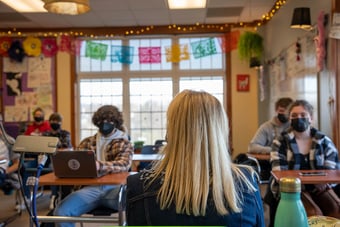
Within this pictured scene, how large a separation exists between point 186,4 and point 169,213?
4.64 m

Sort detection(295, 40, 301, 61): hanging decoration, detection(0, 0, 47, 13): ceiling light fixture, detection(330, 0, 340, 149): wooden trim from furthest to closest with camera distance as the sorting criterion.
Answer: detection(0, 0, 47, 13): ceiling light fixture
detection(295, 40, 301, 61): hanging decoration
detection(330, 0, 340, 149): wooden trim

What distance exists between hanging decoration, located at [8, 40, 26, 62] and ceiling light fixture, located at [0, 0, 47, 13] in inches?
48.0

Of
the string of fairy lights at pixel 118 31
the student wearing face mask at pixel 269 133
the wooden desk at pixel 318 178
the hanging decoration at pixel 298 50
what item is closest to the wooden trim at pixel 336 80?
the student wearing face mask at pixel 269 133

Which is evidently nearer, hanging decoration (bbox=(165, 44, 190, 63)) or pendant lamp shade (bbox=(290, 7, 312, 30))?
pendant lamp shade (bbox=(290, 7, 312, 30))

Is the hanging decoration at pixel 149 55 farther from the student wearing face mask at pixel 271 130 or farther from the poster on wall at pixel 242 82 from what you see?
the student wearing face mask at pixel 271 130

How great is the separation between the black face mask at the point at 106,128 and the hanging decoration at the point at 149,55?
3.95 meters

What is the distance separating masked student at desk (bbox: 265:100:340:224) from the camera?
2955 mm

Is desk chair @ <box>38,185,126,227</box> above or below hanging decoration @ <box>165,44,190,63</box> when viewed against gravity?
below

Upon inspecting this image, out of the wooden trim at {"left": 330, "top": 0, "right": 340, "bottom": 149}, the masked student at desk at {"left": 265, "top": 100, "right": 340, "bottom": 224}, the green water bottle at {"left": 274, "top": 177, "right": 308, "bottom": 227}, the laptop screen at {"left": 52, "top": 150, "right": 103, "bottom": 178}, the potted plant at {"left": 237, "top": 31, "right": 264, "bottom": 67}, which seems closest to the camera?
the green water bottle at {"left": 274, "top": 177, "right": 308, "bottom": 227}

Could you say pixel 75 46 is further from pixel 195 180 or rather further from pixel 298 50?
pixel 195 180

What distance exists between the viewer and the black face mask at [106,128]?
10.2 feet

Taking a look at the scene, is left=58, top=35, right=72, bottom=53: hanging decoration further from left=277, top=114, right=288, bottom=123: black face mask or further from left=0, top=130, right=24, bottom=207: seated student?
left=277, top=114, right=288, bottom=123: black face mask

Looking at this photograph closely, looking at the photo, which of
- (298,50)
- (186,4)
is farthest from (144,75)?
(298,50)

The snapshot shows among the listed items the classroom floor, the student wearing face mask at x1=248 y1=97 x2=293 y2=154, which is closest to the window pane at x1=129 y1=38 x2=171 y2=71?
the classroom floor
